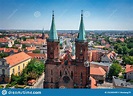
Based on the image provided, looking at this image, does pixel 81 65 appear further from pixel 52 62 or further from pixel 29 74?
pixel 29 74

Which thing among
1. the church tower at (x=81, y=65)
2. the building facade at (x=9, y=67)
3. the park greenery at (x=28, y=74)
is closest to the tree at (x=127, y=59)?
the park greenery at (x=28, y=74)

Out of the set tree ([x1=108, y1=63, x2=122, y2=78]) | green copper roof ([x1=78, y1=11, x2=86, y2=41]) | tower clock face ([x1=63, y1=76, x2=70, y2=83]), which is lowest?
tree ([x1=108, y1=63, x2=122, y2=78])

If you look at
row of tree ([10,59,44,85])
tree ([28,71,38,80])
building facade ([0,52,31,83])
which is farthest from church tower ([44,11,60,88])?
tree ([28,71,38,80])

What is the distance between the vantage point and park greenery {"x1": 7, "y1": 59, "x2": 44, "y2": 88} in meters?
7.95

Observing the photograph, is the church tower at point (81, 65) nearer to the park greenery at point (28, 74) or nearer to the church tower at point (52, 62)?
Result: the church tower at point (52, 62)

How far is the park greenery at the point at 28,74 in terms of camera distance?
26.1 feet

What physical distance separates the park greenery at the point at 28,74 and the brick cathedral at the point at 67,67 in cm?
139

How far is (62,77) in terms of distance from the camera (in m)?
6.69

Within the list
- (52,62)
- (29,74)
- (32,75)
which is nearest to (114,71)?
(32,75)

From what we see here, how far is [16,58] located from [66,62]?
376 cm

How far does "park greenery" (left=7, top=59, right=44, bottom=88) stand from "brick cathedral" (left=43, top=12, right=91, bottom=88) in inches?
54.7

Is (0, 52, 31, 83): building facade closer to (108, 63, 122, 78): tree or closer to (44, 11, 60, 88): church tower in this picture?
(44, 11, 60, 88): church tower

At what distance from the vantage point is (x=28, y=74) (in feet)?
28.9

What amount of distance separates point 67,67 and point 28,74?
8.70ft
